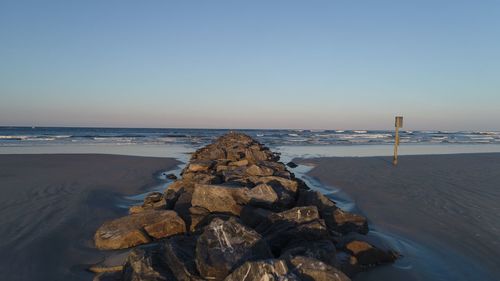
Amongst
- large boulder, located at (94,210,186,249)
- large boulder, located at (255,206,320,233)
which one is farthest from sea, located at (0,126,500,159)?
large boulder, located at (255,206,320,233)

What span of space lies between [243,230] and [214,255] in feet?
1.46

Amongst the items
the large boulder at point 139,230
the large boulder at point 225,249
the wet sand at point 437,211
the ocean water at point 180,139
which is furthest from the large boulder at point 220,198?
the ocean water at point 180,139

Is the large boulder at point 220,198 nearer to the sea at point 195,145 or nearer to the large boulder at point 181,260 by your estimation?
the large boulder at point 181,260

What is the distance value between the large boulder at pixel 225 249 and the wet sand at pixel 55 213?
5.40 ft

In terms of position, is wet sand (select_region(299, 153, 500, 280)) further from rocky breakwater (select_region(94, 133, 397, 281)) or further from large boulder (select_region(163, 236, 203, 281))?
large boulder (select_region(163, 236, 203, 281))

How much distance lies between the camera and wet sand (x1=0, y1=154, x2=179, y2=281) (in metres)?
4.57

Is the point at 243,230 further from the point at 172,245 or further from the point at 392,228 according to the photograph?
the point at 392,228

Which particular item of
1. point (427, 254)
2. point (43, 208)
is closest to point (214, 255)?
point (427, 254)

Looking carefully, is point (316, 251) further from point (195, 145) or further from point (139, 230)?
point (195, 145)

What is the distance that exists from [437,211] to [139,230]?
6.18m

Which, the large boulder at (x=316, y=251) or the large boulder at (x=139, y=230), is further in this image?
the large boulder at (x=139, y=230)

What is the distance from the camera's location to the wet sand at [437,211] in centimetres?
480

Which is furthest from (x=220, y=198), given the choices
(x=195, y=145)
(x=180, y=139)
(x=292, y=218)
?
(x=180, y=139)

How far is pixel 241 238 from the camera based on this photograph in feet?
12.2
